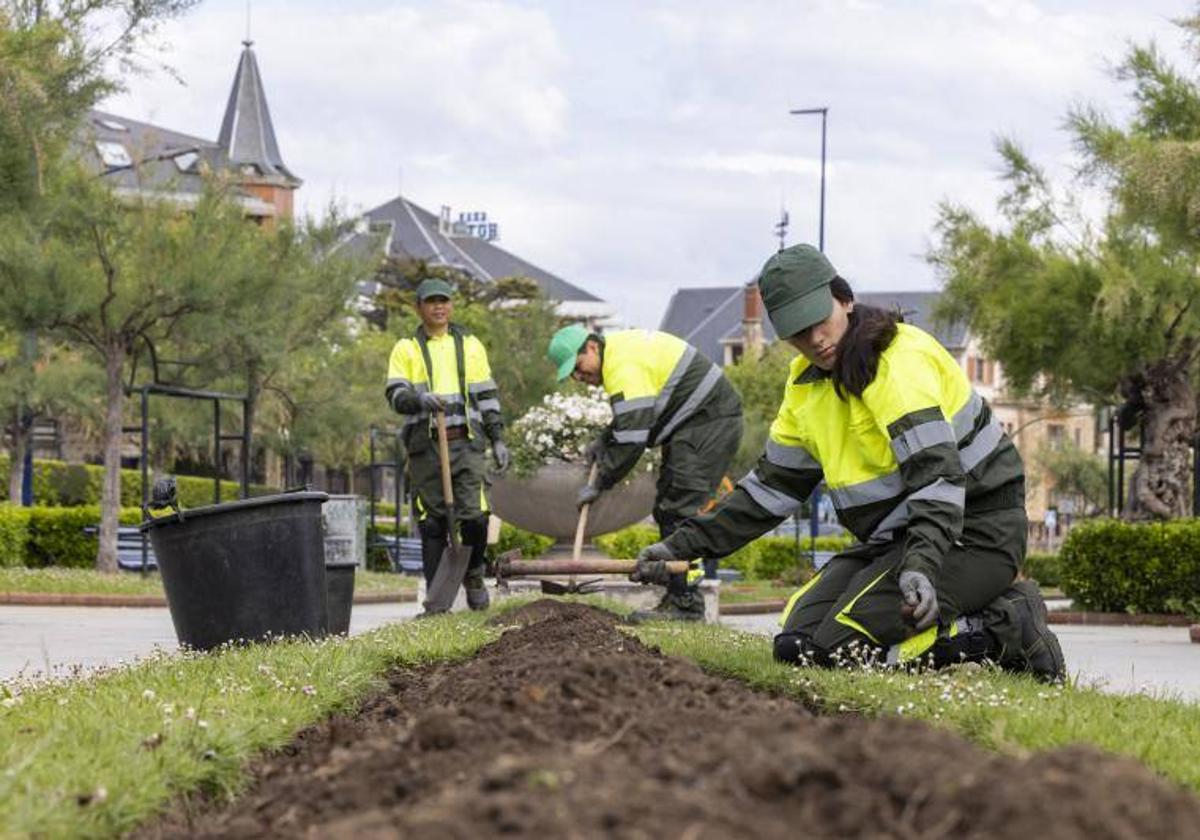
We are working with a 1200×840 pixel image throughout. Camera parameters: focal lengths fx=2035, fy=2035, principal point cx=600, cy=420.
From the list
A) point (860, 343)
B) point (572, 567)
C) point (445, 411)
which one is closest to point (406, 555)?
point (445, 411)

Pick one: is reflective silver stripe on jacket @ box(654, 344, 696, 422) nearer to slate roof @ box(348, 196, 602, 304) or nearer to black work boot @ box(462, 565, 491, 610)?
black work boot @ box(462, 565, 491, 610)

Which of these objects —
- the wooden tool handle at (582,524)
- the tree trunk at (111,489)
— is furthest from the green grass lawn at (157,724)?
the tree trunk at (111,489)

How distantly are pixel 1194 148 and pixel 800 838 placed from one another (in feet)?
57.8

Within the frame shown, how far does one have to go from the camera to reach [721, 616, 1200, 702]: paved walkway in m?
8.89

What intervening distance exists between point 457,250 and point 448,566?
4077 inches

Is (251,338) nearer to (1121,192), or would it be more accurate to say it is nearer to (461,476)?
(1121,192)

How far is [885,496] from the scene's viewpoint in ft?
23.6

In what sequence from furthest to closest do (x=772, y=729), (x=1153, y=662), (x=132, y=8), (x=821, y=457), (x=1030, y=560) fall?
(x=1030, y=560)
(x=132, y=8)
(x=1153, y=662)
(x=821, y=457)
(x=772, y=729)

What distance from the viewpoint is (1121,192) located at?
24188mm

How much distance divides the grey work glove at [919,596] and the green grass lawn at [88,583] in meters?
Result: 12.3

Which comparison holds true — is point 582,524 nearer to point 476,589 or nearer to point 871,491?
point 476,589

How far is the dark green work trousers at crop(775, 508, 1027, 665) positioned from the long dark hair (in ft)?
2.27

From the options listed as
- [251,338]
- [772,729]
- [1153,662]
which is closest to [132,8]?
[251,338]

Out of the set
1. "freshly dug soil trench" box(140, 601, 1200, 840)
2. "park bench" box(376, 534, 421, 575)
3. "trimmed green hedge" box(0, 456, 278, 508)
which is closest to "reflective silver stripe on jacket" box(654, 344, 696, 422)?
"freshly dug soil trench" box(140, 601, 1200, 840)
